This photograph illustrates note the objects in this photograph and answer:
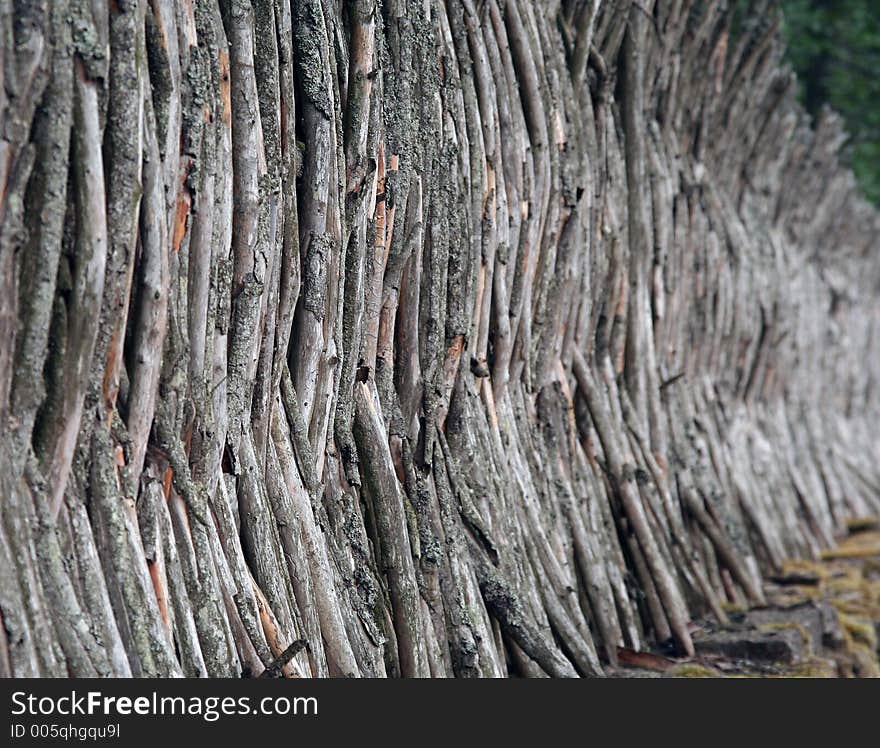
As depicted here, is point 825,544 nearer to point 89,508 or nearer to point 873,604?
point 873,604

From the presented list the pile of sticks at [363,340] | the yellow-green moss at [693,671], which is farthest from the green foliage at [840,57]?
the yellow-green moss at [693,671]

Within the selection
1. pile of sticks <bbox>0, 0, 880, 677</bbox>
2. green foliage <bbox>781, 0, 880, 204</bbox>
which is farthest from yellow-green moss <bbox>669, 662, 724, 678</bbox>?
green foliage <bbox>781, 0, 880, 204</bbox>

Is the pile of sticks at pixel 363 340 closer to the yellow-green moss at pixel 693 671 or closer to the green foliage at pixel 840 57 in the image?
the yellow-green moss at pixel 693 671

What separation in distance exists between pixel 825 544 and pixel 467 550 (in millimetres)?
3401

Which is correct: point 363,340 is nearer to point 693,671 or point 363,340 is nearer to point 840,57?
point 693,671

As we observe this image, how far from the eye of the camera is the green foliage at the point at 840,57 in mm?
8039

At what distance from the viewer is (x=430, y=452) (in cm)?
335

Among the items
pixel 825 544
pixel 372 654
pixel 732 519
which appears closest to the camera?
pixel 372 654

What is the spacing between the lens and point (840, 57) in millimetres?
8117

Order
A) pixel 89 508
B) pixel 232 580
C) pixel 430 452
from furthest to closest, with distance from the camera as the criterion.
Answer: pixel 430 452 → pixel 232 580 → pixel 89 508

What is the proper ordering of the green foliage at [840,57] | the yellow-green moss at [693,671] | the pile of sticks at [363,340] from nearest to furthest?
1. the pile of sticks at [363,340]
2. the yellow-green moss at [693,671]
3. the green foliage at [840,57]

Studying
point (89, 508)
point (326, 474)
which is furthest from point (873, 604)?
point (89, 508)

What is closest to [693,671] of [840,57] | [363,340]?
[363,340]

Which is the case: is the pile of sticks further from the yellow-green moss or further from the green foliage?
the green foliage
